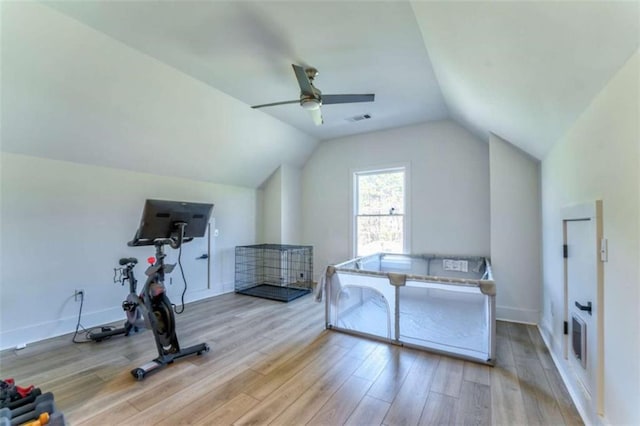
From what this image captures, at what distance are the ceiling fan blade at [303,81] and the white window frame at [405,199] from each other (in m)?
2.74

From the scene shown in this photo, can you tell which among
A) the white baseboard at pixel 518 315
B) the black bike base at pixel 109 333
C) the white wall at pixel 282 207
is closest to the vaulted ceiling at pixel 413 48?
the white baseboard at pixel 518 315

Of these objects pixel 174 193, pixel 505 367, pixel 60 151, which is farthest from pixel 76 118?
pixel 505 367

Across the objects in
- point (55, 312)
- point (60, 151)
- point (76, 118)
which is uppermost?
point (76, 118)

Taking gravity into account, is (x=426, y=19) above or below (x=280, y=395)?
above

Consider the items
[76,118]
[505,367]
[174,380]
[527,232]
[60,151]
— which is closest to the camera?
[174,380]

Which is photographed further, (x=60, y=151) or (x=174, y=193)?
(x=174, y=193)

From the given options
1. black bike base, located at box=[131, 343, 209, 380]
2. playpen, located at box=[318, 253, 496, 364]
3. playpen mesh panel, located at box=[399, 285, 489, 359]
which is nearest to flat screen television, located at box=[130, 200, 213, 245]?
black bike base, located at box=[131, 343, 209, 380]

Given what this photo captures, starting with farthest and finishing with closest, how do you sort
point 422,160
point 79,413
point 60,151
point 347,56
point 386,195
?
1. point 386,195
2. point 422,160
3. point 60,151
4. point 347,56
5. point 79,413

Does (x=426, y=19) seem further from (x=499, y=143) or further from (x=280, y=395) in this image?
(x=280, y=395)

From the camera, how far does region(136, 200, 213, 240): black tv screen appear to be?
7.97 feet

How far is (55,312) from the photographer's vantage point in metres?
3.14

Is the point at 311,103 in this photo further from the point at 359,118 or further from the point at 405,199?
the point at 405,199

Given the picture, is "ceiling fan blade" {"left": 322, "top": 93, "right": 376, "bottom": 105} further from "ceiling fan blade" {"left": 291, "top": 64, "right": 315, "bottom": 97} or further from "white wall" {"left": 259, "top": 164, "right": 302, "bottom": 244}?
"white wall" {"left": 259, "top": 164, "right": 302, "bottom": 244}

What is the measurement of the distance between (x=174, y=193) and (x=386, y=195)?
3.58 metres
